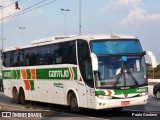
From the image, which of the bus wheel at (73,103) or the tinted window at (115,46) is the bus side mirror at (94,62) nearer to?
the tinted window at (115,46)

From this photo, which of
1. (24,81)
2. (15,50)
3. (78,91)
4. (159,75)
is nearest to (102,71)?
(78,91)

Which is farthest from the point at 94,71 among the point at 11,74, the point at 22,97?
the point at 11,74

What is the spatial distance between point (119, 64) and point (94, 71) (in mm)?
1027

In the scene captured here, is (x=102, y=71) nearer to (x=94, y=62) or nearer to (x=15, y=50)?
(x=94, y=62)

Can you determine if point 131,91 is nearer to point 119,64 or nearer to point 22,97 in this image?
point 119,64

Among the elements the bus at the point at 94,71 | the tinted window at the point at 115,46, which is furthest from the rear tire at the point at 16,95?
the tinted window at the point at 115,46

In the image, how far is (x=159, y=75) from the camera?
6412 cm

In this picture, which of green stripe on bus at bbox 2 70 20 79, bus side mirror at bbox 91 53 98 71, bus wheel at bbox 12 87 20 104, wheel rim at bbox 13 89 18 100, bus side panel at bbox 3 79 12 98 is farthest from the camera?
bus side panel at bbox 3 79 12 98

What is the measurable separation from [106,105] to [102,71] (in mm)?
1235

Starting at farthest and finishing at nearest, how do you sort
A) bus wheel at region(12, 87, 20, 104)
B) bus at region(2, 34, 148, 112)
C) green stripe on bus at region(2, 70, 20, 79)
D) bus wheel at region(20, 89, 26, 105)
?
1. bus wheel at region(12, 87, 20, 104)
2. green stripe on bus at region(2, 70, 20, 79)
3. bus wheel at region(20, 89, 26, 105)
4. bus at region(2, 34, 148, 112)

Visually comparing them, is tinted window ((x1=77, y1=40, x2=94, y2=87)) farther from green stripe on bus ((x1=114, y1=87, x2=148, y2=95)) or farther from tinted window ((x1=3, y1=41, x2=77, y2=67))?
green stripe on bus ((x1=114, y1=87, x2=148, y2=95))

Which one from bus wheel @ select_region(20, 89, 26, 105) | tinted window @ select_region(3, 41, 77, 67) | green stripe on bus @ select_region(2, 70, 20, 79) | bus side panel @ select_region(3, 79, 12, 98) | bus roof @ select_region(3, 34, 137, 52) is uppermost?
bus roof @ select_region(3, 34, 137, 52)

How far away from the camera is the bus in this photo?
15875 mm

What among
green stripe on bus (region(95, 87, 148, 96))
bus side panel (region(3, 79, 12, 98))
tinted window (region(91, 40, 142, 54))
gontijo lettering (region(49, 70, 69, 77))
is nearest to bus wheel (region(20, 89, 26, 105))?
bus side panel (region(3, 79, 12, 98))
